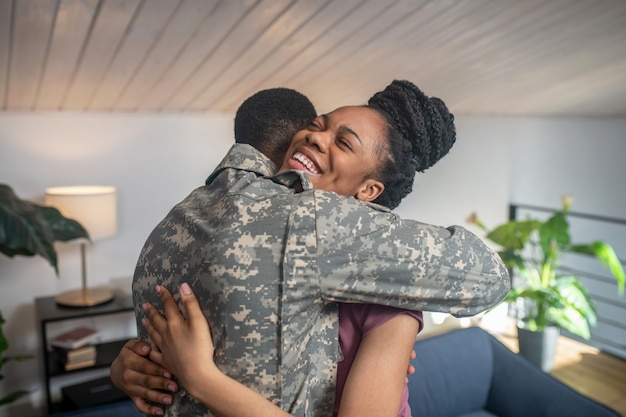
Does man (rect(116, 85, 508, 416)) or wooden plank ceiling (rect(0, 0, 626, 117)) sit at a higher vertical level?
wooden plank ceiling (rect(0, 0, 626, 117))

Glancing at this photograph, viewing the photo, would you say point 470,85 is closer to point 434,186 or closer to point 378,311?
point 434,186

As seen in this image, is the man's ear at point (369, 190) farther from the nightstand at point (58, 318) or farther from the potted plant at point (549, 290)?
the potted plant at point (549, 290)

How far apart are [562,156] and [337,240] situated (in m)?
4.88

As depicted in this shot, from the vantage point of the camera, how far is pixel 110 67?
2754mm

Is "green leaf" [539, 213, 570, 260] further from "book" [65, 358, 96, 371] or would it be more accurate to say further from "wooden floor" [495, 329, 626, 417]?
"book" [65, 358, 96, 371]

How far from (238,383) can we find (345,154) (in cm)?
41

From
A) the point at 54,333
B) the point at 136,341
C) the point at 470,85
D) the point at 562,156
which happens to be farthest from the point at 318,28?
the point at 562,156

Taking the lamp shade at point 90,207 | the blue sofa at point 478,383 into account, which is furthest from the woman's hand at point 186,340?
the lamp shade at point 90,207

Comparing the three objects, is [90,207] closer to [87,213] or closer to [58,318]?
[87,213]

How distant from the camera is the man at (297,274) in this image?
79cm

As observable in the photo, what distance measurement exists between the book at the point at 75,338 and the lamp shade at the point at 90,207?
510 millimetres

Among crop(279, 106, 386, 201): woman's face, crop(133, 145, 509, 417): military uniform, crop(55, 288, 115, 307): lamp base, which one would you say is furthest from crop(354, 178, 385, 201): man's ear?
crop(55, 288, 115, 307): lamp base

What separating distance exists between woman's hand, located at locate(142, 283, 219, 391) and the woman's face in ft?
0.97

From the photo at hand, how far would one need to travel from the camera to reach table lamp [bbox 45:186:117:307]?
115 inches
